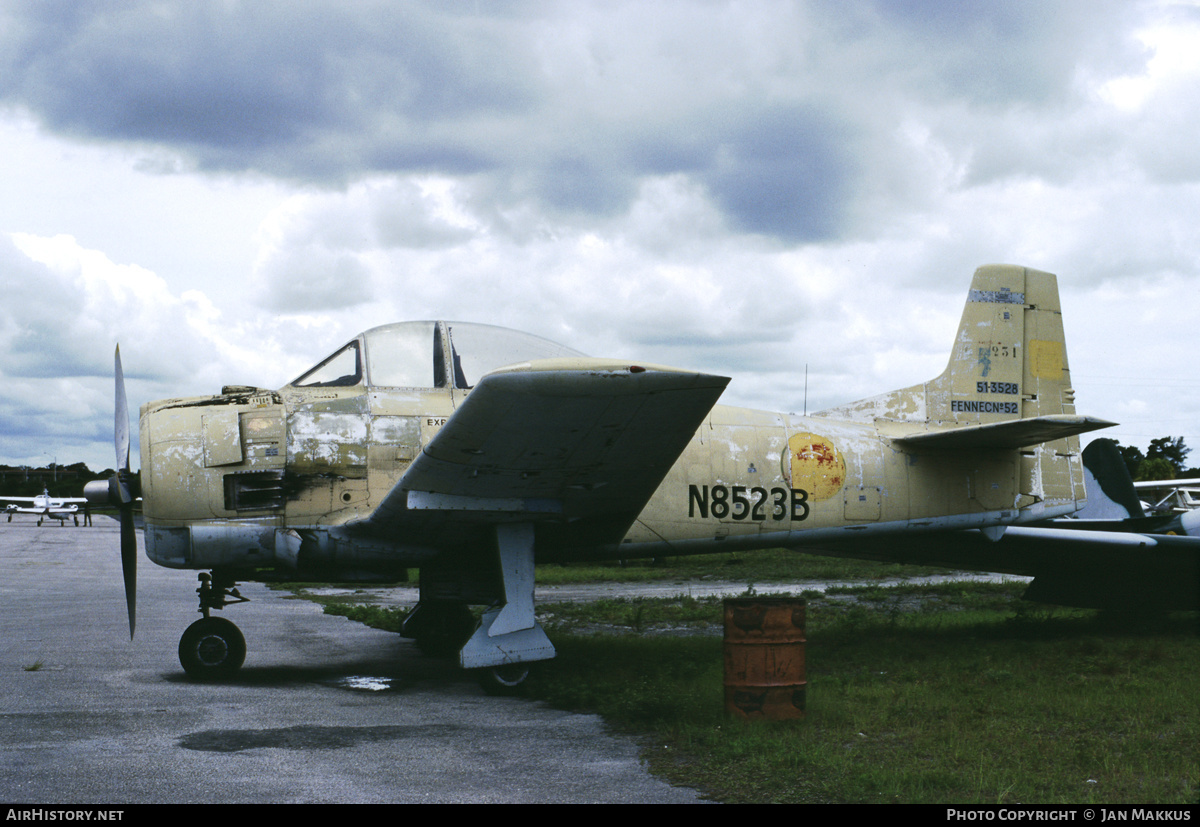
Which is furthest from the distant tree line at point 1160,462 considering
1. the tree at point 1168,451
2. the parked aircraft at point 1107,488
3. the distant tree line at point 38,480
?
the distant tree line at point 38,480

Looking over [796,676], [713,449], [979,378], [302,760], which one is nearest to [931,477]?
[979,378]

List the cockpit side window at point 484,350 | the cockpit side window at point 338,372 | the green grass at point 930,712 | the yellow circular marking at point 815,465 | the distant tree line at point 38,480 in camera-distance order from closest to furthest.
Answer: the green grass at point 930,712
the cockpit side window at point 338,372
the cockpit side window at point 484,350
the yellow circular marking at point 815,465
the distant tree line at point 38,480

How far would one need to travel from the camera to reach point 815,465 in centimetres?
828

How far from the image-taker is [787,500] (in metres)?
8.14

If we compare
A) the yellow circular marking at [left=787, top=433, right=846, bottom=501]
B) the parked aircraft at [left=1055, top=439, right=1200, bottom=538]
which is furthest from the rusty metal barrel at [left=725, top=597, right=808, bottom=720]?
the parked aircraft at [left=1055, top=439, right=1200, bottom=538]

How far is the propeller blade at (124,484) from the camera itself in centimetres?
730

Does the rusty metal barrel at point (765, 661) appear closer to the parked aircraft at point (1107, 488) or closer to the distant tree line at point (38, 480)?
the parked aircraft at point (1107, 488)

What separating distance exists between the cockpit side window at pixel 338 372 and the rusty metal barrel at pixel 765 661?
3.83m

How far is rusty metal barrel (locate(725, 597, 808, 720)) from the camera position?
562 centimetres

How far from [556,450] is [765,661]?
6.35 ft

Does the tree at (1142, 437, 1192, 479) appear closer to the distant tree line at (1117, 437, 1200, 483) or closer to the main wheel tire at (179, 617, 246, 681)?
the distant tree line at (1117, 437, 1200, 483)

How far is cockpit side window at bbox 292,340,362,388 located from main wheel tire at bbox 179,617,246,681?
7.10ft
